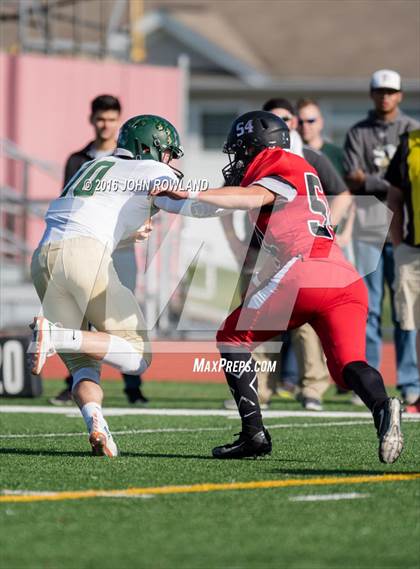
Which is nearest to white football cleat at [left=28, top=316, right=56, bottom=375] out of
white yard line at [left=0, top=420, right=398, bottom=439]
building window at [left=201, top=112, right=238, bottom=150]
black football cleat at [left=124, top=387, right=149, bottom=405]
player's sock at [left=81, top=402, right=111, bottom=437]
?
player's sock at [left=81, top=402, right=111, bottom=437]

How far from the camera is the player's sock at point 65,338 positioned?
6.49 m

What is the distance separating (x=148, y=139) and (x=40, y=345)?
124 cm

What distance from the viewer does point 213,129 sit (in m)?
28.9

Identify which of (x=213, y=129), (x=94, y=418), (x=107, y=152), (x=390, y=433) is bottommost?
(x=94, y=418)

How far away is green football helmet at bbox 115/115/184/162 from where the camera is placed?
6883 millimetres

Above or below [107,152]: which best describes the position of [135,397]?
below

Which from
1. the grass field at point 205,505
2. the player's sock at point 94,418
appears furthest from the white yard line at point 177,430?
the player's sock at point 94,418

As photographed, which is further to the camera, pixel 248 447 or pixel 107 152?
pixel 107 152

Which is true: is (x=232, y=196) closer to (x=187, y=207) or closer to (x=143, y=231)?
(x=187, y=207)

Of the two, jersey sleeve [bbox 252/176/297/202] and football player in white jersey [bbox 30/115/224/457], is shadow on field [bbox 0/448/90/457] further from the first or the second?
jersey sleeve [bbox 252/176/297/202]

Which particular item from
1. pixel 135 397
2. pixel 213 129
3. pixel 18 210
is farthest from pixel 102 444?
pixel 213 129

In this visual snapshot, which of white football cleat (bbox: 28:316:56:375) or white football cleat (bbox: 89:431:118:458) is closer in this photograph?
white football cleat (bbox: 28:316:56:375)

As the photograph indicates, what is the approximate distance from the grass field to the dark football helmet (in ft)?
4.81

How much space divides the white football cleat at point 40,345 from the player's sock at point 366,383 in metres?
1.42
